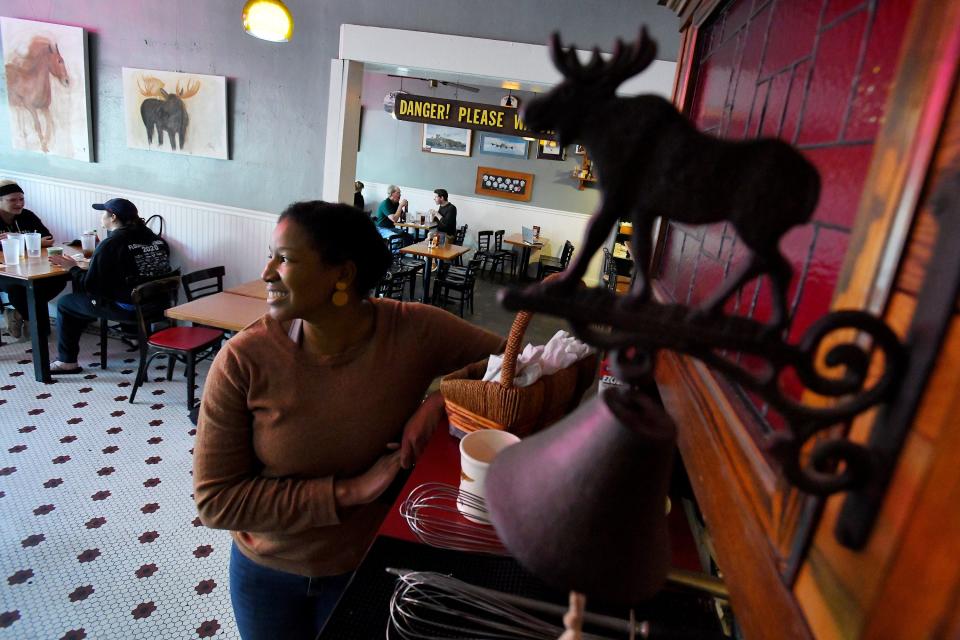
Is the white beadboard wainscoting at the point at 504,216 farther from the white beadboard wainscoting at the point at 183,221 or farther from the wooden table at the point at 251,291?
the wooden table at the point at 251,291

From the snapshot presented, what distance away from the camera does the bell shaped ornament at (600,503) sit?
15.7 inches

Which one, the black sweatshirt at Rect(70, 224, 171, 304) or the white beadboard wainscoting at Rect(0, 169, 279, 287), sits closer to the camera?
the black sweatshirt at Rect(70, 224, 171, 304)

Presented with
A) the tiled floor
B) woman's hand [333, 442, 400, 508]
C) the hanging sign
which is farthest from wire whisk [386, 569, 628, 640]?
the hanging sign

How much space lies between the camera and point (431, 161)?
9.58 m

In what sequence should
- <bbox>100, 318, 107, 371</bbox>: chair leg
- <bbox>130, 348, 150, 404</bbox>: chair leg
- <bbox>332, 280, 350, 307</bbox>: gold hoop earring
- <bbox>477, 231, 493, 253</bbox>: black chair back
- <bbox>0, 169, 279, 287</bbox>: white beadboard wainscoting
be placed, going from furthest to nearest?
<bbox>477, 231, 493, 253</bbox>: black chair back < <bbox>0, 169, 279, 287</bbox>: white beadboard wainscoting < <bbox>100, 318, 107, 371</bbox>: chair leg < <bbox>130, 348, 150, 404</bbox>: chair leg < <bbox>332, 280, 350, 307</bbox>: gold hoop earring

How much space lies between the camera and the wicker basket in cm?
119

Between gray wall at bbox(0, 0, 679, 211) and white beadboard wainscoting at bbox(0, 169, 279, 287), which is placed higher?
gray wall at bbox(0, 0, 679, 211)

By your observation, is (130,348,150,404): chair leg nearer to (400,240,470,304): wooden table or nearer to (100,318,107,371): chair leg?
(100,318,107,371): chair leg

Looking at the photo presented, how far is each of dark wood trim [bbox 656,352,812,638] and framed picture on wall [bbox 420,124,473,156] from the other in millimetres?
9075

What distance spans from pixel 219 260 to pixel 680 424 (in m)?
4.91

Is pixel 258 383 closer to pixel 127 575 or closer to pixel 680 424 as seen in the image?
pixel 680 424

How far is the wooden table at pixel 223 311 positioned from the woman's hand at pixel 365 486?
78.4 inches

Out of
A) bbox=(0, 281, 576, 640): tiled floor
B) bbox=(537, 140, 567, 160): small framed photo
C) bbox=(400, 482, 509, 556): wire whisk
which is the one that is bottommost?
bbox=(0, 281, 576, 640): tiled floor

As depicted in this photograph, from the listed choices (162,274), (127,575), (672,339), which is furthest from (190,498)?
(672,339)
